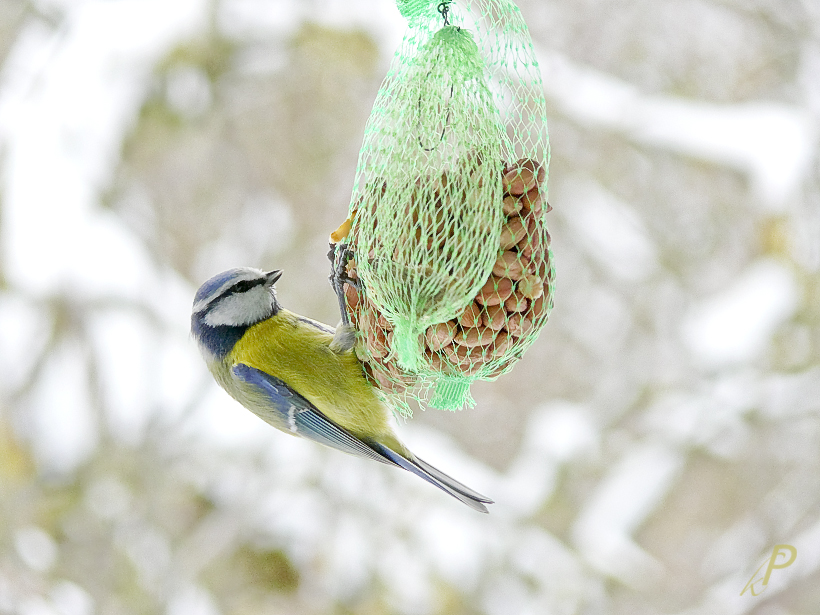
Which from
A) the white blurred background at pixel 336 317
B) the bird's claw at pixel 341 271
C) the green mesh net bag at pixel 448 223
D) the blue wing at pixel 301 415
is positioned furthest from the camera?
the white blurred background at pixel 336 317

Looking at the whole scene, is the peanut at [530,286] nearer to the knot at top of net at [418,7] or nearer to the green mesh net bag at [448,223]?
the green mesh net bag at [448,223]

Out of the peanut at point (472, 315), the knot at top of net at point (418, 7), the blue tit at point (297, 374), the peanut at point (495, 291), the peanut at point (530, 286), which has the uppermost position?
the knot at top of net at point (418, 7)

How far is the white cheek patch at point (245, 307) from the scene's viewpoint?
175 cm

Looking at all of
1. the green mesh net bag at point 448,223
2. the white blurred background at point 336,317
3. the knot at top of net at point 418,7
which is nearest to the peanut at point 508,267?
the green mesh net bag at point 448,223

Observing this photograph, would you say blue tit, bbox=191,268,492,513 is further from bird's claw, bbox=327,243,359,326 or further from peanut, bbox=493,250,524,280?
peanut, bbox=493,250,524,280

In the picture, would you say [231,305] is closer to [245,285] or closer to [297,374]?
[245,285]

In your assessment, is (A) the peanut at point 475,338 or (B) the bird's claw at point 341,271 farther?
(B) the bird's claw at point 341,271

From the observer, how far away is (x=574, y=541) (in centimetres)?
396

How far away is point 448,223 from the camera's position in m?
1.33

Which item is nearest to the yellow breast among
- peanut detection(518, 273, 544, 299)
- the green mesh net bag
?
the green mesh net bag

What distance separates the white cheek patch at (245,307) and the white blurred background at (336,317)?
2034mm

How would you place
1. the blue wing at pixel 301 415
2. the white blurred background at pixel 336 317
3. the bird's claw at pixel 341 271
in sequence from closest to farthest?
the bird's claw at pixel 341 271 → the blue wing at pixel 301 415 → the white blurred background at pixel 336 317

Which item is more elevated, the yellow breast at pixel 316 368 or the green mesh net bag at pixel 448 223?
the green mesh net bag at pixel 448 223

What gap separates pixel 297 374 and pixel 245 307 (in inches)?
9.0
